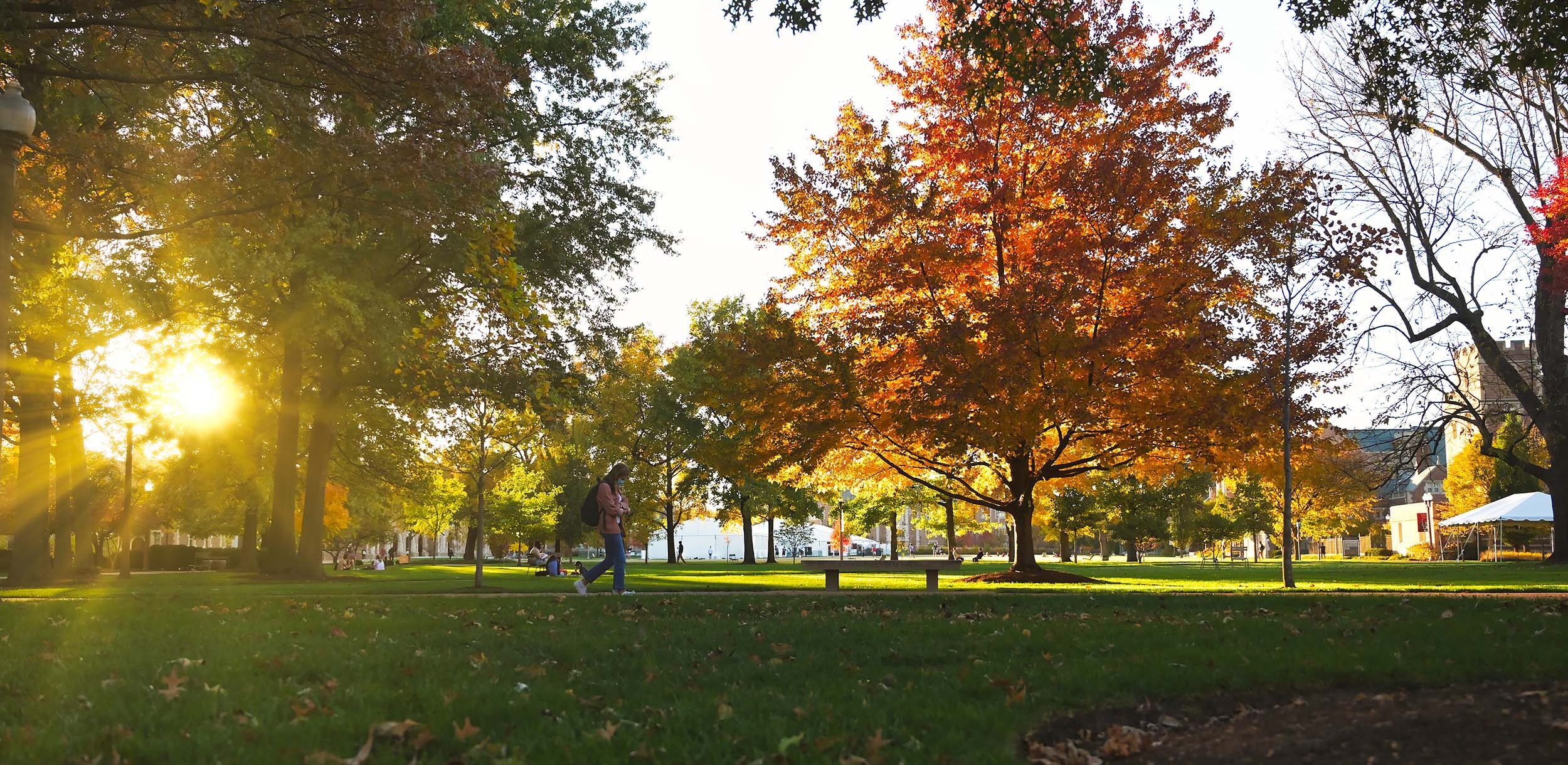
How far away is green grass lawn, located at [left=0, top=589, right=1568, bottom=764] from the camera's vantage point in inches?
197

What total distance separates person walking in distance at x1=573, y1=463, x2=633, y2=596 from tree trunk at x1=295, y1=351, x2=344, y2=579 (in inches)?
450

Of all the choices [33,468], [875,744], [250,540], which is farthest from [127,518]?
[875,744]

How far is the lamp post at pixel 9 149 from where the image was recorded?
29.8 feet

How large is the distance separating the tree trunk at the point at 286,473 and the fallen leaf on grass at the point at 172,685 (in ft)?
60.4

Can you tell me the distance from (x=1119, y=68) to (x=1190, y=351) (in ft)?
18.7

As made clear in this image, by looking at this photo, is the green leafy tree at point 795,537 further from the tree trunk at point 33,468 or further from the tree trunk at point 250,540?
the tree trunk at point 33,468

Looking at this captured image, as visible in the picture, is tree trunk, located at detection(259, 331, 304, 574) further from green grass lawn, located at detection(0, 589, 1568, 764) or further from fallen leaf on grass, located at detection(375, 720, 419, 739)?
fallen leaf on grass, located at detection(375, 720, 419, 739)

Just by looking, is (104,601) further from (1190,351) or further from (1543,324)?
(1543,324)

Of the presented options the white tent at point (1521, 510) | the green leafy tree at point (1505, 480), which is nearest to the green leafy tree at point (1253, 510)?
the green leafy tree at point (1505, 480)

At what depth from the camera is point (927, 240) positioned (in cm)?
1967

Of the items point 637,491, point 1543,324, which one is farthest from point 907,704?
point 637,491

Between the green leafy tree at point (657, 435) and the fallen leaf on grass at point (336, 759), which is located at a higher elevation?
the green leafy tree at point (657, 435)

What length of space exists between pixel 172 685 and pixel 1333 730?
243 inches

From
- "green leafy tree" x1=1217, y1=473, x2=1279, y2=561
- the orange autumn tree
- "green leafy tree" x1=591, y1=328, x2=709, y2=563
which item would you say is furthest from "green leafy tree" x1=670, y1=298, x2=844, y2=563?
"green leafy tree" x1=1217, y1=473, x2=1279, y2=561
